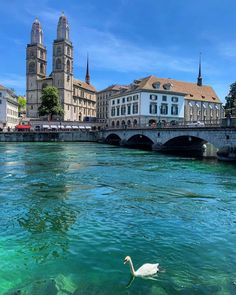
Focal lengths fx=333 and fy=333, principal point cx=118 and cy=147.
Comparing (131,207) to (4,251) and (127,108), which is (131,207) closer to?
(4,251)

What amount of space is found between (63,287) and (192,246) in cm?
441

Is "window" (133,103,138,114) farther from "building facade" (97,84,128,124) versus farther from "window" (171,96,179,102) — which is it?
"building facade" (97,84,128,124)

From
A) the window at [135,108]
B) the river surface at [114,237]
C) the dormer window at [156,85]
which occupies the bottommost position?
the river surface at [114,237]

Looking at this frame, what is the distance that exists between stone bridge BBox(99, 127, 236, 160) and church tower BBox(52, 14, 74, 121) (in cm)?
3704

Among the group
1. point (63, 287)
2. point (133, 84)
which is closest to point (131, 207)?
point (63, 287)

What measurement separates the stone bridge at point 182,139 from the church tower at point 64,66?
122ft

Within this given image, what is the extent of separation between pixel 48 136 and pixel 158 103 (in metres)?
31.5

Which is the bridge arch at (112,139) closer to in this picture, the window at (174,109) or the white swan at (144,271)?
the window at (174,109)

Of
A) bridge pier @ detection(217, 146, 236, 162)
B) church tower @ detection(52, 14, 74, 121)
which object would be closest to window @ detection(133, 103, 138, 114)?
church tower @ detection(52, 14, 74, 121)

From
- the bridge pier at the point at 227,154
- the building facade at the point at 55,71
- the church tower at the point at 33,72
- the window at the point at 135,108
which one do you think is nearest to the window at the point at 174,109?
the window at the point at 135,108

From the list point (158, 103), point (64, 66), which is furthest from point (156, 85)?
point (64, 66)

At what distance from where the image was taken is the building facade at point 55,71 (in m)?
121

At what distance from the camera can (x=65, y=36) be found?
12338cm

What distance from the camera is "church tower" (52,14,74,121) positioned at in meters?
120
